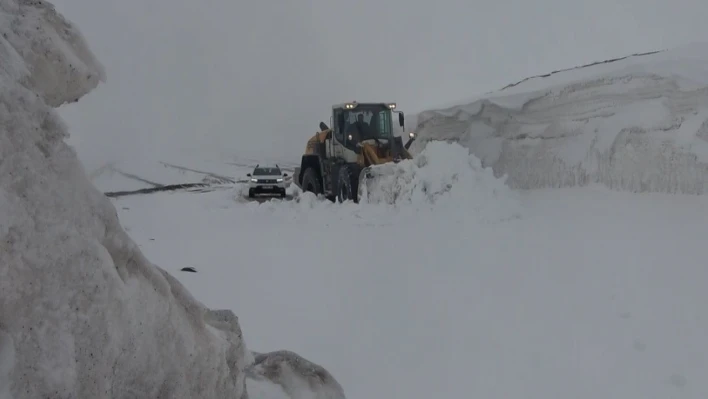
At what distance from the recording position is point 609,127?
24.0ft

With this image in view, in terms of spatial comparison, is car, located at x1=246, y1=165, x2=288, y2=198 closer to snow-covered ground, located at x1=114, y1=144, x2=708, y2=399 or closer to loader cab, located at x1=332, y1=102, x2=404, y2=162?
loader cab, located at x1=332, y1=102, x2=404, y2=162

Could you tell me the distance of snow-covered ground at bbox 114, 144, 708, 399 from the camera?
11.7ft

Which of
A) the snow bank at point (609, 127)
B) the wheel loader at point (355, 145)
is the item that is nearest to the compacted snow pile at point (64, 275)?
the snow bank at point (609, 127)

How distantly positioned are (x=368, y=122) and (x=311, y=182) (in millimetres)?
2867

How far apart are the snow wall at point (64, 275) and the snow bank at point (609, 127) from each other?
5925mm

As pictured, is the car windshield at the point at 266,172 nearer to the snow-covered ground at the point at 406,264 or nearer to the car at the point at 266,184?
the car at the point at 266,184

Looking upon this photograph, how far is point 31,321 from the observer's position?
1.40m

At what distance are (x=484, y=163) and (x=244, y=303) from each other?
19.1ft

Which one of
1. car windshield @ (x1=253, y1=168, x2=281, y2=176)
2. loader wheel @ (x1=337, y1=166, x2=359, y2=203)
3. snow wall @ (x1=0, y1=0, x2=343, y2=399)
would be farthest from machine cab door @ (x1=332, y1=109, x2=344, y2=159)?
snow wall @ (x1=0, y1=0, x2=343, y2=399)

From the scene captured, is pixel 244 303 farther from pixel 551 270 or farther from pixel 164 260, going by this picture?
pixel 551 270

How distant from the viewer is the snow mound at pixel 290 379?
2410mm

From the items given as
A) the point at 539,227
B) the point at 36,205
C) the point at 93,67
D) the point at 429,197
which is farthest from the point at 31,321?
the point at 429,197

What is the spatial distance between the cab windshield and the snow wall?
11341mm

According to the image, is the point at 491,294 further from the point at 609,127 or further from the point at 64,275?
the point at 64,275
